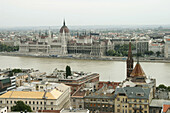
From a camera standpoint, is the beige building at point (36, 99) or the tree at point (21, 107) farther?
the beige building at point (36, 99)

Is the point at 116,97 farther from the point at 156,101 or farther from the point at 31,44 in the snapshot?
the point at 31,44

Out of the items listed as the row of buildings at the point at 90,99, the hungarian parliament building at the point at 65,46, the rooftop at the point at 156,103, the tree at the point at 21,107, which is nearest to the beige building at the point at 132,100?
the row of buildings at the point at 90,99

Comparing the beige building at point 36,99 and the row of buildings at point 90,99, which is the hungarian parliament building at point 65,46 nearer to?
the row of buildings at point 90,99

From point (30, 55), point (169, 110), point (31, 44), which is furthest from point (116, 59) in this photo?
point (169, 110)

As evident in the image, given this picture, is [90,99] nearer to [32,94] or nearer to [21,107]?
[32,94]

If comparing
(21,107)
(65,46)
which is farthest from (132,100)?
(65,46)
